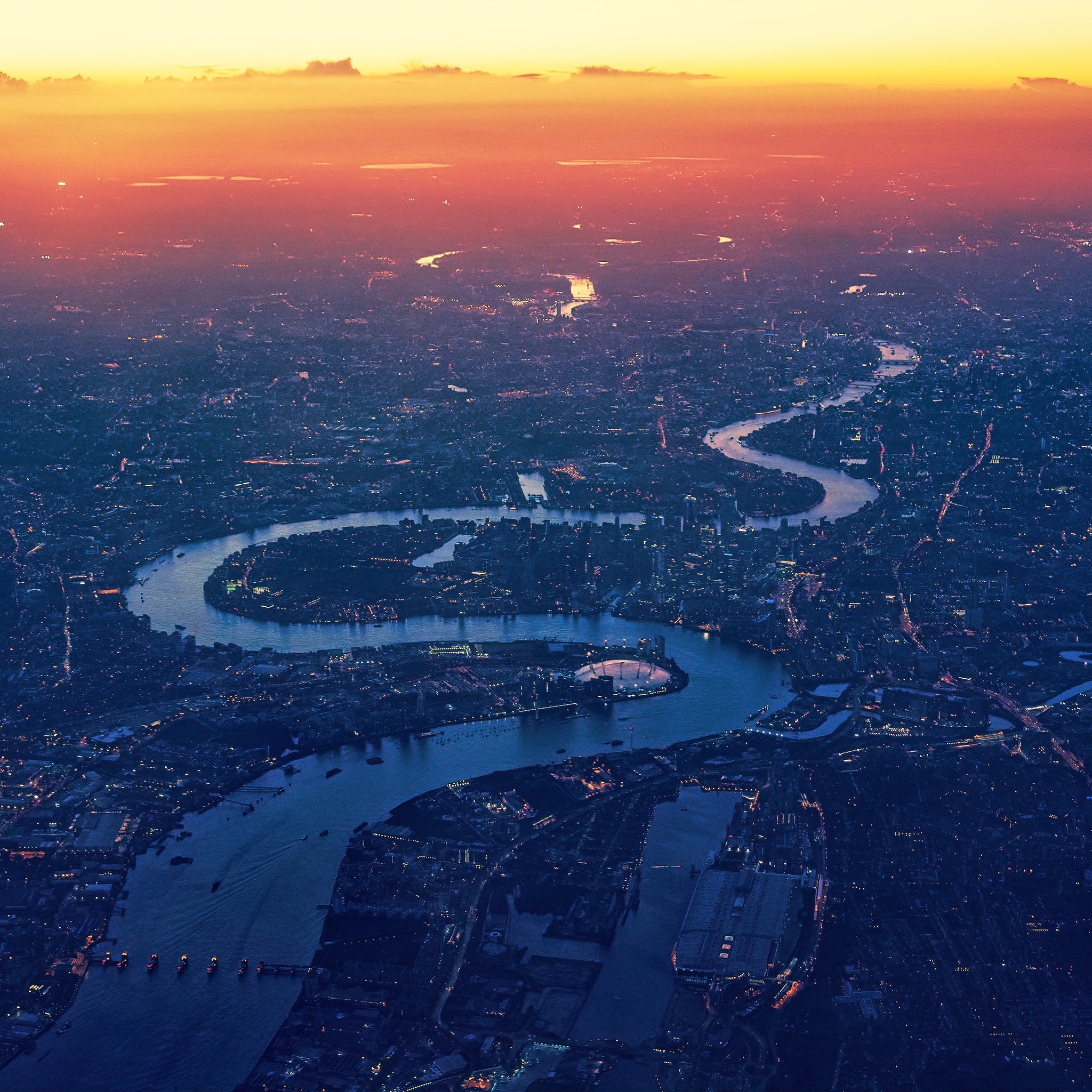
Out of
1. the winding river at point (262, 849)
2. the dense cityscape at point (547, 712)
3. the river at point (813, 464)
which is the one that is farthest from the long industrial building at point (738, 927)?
the river at point (813, 464)

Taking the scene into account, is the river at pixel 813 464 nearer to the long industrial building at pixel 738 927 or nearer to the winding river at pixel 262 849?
the winding river at pixel 262 849

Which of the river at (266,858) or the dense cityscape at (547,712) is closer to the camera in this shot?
the river at (266,858)

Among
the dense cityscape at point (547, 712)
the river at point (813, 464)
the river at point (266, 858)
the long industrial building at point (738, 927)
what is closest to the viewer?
the river at point (266, 858)

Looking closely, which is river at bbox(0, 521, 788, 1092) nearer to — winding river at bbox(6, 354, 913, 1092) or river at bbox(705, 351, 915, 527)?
winding river at bbox(6, 354, 913, 1092)

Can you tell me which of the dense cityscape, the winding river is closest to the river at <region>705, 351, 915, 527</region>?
the dense cityscape

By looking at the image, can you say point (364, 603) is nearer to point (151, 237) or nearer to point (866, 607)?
point (866, 607)

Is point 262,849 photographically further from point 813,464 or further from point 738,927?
point 813,464

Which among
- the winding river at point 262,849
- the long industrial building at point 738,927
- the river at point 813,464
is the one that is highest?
the long industrial building at point 738,927
